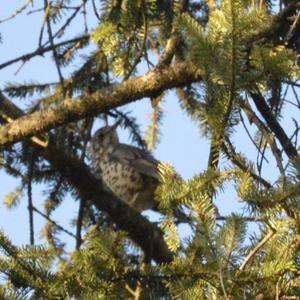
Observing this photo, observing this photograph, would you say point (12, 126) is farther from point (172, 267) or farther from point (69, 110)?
point (172, 267)

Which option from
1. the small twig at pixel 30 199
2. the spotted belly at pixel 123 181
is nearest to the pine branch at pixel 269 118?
the small twig at pixel 30 199

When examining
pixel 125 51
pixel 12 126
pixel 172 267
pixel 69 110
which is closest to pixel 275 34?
pixel 125 51

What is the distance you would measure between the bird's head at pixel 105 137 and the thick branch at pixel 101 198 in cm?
196

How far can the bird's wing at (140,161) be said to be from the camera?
19.6 feet

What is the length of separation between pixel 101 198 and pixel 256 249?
1.91 m

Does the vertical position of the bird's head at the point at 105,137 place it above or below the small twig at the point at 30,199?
above

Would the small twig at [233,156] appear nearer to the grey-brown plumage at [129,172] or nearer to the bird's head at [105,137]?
Answer: the grey-brown plumage at [129,172]

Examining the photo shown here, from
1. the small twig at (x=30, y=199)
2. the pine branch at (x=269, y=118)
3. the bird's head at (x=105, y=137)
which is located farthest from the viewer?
the bird's head at (x=105, y=137)

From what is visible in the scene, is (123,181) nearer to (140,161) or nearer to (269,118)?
(140,161)

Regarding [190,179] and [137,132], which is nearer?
[190,179]

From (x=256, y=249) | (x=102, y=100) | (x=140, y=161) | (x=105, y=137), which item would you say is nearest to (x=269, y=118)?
(x=102, y=100)

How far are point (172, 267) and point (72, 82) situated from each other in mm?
2212

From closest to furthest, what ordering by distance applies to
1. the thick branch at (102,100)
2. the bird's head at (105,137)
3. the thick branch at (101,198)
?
the thick branch at (102,100)
the thick branch at (101,198)
the bird's head at (105,137)

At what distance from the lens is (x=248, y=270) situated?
2604mm
